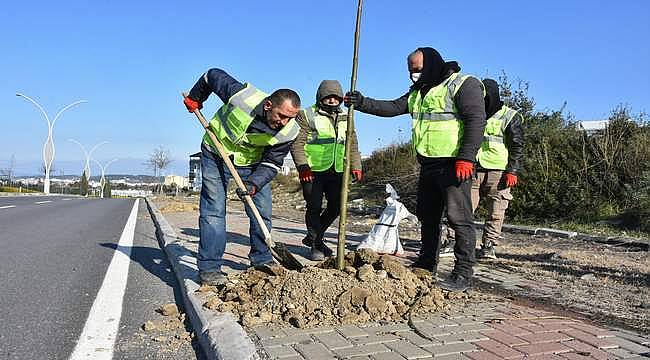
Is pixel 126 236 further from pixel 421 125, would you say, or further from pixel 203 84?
pixel 421 125

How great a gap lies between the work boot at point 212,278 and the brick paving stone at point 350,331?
1.29 metres

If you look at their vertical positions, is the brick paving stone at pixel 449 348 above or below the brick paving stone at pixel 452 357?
above

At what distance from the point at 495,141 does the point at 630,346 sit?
337 centimetres

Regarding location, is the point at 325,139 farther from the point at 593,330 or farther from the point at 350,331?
the point at 593,330

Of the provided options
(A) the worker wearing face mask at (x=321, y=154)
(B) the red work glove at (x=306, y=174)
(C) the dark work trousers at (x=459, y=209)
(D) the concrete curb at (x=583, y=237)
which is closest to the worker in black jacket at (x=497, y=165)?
(D) the concrete curb at (x=583, y=237)

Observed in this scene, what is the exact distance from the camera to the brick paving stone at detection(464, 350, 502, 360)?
8.23ft

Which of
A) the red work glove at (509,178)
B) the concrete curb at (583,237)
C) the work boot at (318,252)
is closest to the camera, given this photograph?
the work boot at (318,252)

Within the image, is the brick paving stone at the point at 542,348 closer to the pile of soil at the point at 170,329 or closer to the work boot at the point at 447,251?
the pile of soil at the point at 170,329

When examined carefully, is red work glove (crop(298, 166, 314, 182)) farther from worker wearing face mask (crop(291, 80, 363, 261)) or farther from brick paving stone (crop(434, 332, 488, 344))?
brick paving stone (crop(434, 332, 488, 344))

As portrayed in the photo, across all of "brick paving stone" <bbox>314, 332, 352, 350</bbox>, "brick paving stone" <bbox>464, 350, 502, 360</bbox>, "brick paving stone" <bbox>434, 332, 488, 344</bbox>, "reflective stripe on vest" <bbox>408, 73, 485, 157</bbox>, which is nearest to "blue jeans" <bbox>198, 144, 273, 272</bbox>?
"reflective stripe on vest" <bbox>408, 73, 485, 157</bbox>

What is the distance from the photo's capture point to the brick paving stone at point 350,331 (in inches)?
113

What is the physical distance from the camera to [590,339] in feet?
9.25

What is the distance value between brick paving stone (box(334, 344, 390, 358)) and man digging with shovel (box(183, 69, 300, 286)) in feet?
4.49

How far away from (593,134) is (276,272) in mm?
9996
